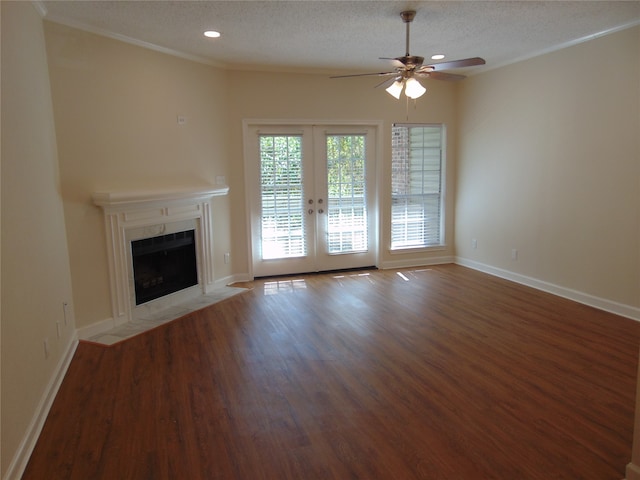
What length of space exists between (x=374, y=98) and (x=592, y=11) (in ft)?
9.26

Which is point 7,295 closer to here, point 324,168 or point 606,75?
point 324,168

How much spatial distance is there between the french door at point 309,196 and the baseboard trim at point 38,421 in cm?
290

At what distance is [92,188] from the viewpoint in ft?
12.7

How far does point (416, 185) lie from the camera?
21.1 feet

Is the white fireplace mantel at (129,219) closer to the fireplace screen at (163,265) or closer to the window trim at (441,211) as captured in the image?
the fireplace screen at (163,265)

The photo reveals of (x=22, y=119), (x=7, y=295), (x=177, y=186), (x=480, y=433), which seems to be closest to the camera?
(x=7, y=295)

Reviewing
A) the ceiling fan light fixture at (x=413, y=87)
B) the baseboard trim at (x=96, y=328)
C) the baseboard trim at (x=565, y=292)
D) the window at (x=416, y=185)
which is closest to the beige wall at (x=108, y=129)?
the baseboard trim at (x=96, y=328)

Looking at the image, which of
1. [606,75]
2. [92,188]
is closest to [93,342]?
[92,188]

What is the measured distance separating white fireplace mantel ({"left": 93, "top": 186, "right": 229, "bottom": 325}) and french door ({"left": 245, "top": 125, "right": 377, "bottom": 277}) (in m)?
1.10

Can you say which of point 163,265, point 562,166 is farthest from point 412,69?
point 163,265

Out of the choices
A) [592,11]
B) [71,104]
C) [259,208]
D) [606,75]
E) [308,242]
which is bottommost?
[308,242]

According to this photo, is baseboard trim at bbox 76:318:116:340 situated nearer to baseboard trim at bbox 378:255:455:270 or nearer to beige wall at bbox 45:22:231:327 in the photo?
beige wall at bbox 45:22:231:327

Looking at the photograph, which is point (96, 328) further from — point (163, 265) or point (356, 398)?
point (356, 398)

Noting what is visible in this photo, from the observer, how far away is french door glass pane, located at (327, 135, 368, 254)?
19.7 ft
